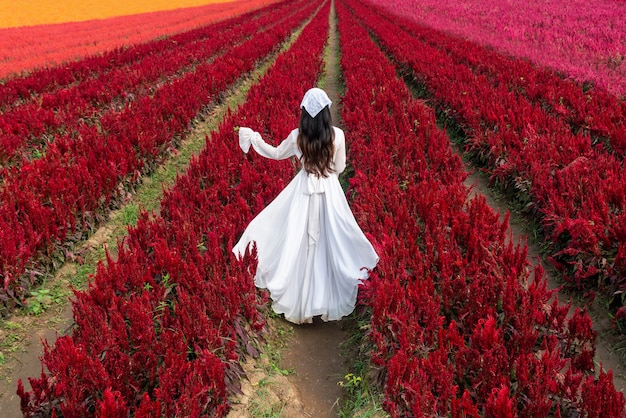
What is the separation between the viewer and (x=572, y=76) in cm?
1001

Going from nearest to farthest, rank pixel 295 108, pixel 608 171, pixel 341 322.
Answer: pixel 341 322, pixel 608 171, pixel 295 108

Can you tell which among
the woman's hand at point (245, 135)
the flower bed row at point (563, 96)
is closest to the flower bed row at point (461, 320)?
the woman's hand at point (245, 135)

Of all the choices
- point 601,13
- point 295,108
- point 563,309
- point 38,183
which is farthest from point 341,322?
point 601,13

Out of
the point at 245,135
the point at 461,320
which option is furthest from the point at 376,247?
the point at 245,135

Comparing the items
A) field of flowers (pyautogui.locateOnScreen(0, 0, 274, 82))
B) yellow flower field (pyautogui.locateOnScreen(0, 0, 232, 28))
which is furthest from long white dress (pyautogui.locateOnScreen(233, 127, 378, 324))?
A: yellow flower field (pyautogui.locateOnScreen(0, 0, 232, 28))

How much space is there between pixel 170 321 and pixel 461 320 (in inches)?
82.8

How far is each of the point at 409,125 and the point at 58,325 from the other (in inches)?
213

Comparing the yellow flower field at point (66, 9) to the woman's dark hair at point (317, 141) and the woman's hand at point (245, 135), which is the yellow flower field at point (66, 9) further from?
the woman's dark hair at point (317, 141)

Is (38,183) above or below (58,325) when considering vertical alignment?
above

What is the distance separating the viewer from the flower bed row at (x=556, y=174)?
418cm

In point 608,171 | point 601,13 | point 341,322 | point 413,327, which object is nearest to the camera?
point 413,327

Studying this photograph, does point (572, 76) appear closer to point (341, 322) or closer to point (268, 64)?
point (341, 322)

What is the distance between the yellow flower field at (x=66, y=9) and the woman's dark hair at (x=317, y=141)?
114 feet

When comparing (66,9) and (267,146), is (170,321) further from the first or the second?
(66,9)
